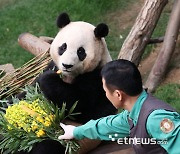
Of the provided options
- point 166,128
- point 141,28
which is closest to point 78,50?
point 166,128

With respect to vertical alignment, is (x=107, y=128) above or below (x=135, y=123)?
below

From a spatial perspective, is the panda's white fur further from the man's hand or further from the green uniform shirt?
the green uniform shirt

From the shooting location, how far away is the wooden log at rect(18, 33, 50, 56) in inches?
160

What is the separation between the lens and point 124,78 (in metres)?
2.03

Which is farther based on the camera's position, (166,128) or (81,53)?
(81,53)

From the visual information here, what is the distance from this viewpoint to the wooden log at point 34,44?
4062mm

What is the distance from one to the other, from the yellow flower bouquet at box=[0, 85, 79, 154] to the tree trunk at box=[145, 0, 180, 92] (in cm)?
205

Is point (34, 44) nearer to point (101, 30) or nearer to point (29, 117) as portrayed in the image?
point (101, 30)

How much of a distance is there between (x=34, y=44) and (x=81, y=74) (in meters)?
1.36

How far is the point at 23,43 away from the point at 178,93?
1.56 meters

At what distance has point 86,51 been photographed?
2863mm

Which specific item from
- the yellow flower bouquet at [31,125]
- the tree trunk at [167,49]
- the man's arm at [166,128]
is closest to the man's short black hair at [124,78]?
the man's arm at [166,128]

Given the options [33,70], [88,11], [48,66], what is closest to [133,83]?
[48,66]

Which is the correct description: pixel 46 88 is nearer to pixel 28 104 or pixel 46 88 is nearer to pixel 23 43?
pixel 28 104
